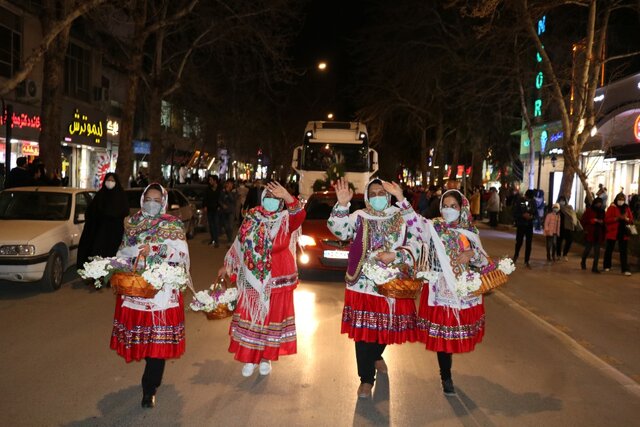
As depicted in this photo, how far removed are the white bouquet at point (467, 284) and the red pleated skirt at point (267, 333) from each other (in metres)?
1.60

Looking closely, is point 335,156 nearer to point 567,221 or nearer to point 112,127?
point 567,221

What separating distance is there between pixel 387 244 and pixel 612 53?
26.1 m

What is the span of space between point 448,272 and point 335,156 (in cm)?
1736

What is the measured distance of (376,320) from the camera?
5844 millimetres

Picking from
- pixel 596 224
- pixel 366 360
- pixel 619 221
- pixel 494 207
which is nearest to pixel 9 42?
pixel 596 224

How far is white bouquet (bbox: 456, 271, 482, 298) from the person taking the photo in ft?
18.5

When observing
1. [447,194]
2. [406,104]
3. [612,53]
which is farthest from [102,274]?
[406,104]

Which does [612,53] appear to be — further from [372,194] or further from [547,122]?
[372,194]

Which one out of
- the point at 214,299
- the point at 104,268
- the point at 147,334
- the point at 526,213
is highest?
the point at 526,213

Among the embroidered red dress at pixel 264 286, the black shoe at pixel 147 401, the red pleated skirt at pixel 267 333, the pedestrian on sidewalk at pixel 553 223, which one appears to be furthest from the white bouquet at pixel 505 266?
the pedestrian on sidewalk at pixel 553 223

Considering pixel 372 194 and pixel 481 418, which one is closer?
pixel 481 418

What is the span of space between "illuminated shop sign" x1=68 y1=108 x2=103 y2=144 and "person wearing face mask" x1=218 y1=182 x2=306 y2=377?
25.5 meters

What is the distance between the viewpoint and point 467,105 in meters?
34.6

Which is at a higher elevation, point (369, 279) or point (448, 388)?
point (369, 279)
